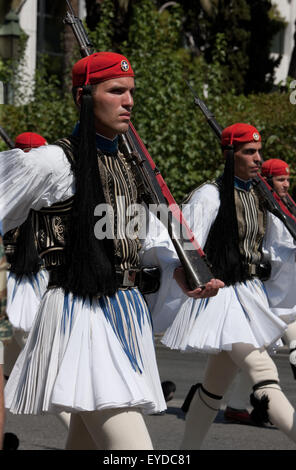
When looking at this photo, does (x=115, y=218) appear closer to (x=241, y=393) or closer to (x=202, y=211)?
(x=202, y=211)

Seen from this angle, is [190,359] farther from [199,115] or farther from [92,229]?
[92,229]

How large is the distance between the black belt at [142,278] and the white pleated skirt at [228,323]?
1.62 meters

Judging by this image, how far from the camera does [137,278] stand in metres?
4.31

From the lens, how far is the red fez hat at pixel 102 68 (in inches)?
167

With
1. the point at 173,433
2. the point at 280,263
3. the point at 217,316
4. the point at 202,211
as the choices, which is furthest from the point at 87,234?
the point at 173,433

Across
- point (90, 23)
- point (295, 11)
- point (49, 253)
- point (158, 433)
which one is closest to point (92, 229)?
point (49, 253)

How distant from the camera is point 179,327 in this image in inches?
249

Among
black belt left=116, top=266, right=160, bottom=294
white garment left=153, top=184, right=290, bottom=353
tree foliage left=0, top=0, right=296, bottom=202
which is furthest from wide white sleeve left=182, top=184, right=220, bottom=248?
tree foliage left=0, top=0, right=296, bottom=202

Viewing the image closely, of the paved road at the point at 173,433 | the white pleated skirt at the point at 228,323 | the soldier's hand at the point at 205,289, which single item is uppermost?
the soldier's hand at the point at 205,289

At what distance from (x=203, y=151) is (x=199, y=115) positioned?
59cm

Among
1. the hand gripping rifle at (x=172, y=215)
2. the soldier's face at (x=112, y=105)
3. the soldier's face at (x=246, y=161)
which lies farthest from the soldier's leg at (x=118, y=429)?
the soldier's face at (x=246, y=161)

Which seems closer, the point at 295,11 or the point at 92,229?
the point at 92,229

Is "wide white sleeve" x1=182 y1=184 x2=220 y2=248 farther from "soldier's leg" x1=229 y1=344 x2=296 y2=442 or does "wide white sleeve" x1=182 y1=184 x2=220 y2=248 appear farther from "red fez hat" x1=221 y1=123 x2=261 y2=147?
"soldier's leg" x1=229 y1=344 x2=296 y2=442

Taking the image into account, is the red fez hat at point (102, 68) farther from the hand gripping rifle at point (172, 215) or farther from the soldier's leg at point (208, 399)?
the soldier's leg at point (208, 399)
